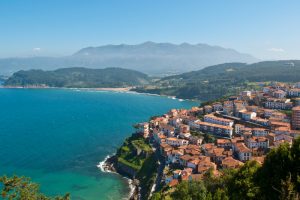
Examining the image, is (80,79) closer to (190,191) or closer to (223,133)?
(223,133)

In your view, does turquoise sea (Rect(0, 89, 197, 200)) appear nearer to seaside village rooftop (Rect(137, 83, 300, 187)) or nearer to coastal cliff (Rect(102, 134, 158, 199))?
coastal cliff (Rect(102, 134, 158, 199))

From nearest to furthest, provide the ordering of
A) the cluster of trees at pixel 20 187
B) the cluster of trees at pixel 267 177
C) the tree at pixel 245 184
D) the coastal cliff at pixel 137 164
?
1. the cluster of trees at pixel 20 187
2. the cluster of trees at pixel 267 177
3. the tree at pixel 245 184
4. the coastal cliff at pixel 137 164

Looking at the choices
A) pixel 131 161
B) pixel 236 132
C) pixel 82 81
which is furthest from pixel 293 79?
pixel 82 81

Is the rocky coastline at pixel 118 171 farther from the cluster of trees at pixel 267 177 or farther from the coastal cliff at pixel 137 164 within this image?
the cluster of trees at pixel 267 177

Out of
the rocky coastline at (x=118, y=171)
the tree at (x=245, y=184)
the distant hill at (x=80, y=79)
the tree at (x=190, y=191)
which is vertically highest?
the distant hill at (x=80, y=79)

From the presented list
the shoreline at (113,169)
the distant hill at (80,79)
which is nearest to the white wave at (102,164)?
the shoreline at (113,169)

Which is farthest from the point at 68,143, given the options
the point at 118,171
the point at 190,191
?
the point at 190,191
